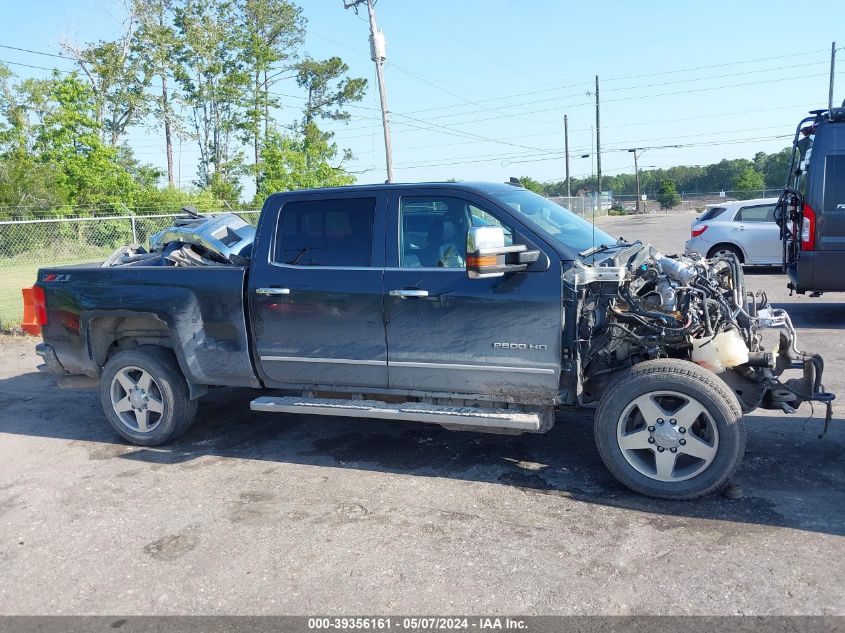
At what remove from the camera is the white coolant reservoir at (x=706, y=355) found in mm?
4367

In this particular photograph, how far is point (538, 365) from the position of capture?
4.55m

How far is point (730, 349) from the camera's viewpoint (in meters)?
4.33

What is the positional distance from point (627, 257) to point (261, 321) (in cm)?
265

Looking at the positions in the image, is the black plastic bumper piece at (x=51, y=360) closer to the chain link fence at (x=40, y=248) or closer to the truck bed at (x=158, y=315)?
the truck bed at (x=158, y=315)

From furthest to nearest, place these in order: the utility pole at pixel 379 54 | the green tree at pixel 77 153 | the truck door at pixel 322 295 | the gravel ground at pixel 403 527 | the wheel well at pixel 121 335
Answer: the green tree at pixel 77 153, the utility pole at pixel 379 54, the wheel well at pixel 121 335, the truck door at pixel 322 295, the gravel ground at pixel 403 527

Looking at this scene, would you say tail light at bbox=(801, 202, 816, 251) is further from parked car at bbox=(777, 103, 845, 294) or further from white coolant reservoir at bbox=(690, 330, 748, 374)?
white coolant reservoir at bbox=(690, 330, 748, 374)

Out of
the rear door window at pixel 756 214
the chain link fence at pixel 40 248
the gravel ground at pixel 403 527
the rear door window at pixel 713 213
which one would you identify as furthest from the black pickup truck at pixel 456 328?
the rear door window at pixel 713 213

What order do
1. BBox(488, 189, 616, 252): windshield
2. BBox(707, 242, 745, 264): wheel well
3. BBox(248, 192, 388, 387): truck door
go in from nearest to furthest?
1. BBox(488, 189, 616, 252): windshield
2. BBox(248, 192, 388, 387): truck door
3. BBox(707, 242, 745, 264): wheel well

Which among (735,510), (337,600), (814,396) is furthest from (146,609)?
(814,396)

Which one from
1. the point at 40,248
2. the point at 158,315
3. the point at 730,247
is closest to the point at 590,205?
the point at 730,247

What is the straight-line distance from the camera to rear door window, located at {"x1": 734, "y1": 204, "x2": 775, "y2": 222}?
573 inches

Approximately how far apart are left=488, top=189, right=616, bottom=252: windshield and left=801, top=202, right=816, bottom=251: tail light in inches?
177

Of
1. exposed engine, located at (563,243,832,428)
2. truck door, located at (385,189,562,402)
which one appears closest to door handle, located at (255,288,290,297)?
truck door, located at (385,189,562,402)

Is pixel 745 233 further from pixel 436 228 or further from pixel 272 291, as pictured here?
pixel 272 291
